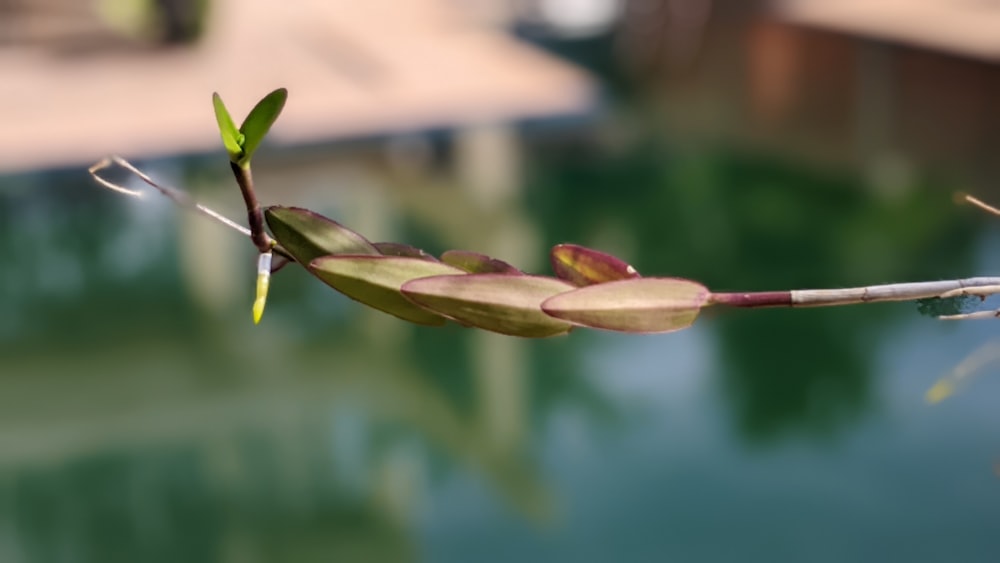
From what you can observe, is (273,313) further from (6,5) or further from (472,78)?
(6,5)

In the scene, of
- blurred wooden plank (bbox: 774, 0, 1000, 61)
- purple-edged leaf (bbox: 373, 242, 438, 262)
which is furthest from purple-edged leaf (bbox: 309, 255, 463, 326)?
blurred wooden plank (bbox: 774, 0, 1000, 61)

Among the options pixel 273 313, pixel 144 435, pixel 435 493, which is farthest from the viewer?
pixel 273 313

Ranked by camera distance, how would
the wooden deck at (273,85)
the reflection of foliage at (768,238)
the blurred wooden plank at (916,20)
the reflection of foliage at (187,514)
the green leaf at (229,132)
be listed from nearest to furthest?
the green leaf at (229,132) < the reflection of foliage at (187,514) < the reflection of foliage at (768,238) < the wooden deck at (273,85) < the blurred wooden plank at (916,20)

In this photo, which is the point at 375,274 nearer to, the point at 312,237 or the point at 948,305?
the point at 312,237

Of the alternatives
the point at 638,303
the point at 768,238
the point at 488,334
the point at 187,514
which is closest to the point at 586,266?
the point at 638,303

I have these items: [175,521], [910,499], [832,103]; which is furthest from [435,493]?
[832,103]

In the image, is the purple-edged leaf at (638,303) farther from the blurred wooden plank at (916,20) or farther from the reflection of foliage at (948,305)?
the blurred wooden plank at (916,20)

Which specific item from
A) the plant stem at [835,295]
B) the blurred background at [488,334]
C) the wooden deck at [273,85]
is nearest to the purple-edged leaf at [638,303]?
the plant stem at [835,295]
